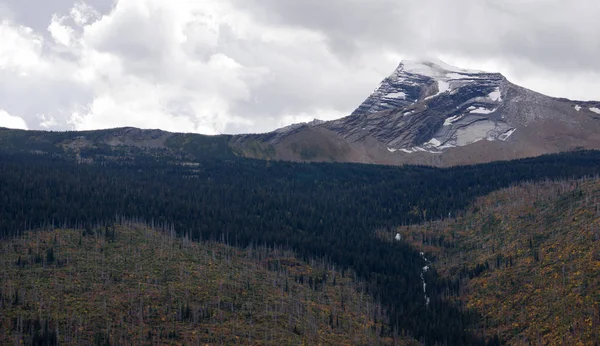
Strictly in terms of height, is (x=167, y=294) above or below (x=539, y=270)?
below

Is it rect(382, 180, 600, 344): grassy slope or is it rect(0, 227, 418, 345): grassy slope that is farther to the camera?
rect(382, 180, 600, 344): grassy slope

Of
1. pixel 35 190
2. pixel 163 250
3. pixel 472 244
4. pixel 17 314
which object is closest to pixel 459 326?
pixel 472 244

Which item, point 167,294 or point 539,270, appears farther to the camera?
point 539,270

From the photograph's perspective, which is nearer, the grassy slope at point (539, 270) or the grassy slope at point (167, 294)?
the grassy slope at point (167, 294)

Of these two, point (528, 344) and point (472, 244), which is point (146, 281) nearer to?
point (528, 344)
